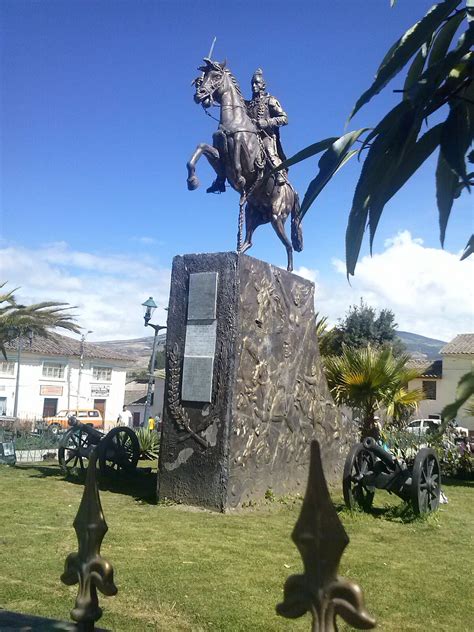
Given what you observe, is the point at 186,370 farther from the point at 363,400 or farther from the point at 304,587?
the point at 304,587

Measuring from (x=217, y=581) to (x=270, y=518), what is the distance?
3.15 meters

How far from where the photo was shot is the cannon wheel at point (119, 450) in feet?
36.8

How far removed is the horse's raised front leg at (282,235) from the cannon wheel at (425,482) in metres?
4.51

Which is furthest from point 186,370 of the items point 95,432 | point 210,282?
point 95,432

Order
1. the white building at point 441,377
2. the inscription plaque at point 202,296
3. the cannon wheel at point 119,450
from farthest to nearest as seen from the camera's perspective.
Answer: the white building at point 441,377 < the cannon wheel at point 119,450 < the inscription plaque at point 202,296

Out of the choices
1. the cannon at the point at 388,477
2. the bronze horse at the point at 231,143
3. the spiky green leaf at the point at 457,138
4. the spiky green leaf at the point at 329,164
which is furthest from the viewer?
the bronze horse at the point at 231,143

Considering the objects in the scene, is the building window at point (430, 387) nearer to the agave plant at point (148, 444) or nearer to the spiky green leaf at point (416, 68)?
the agave plant at point (148, 444)

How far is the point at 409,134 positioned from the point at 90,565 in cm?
173

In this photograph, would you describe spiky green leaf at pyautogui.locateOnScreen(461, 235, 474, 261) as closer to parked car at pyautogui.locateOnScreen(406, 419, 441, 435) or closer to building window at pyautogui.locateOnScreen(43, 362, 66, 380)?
parked car at pyautogui.locateOnScreen(406, 419, 441, 435)

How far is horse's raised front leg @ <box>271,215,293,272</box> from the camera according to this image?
1162 cm

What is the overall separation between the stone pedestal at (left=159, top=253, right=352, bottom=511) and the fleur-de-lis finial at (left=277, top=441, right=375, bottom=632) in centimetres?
713

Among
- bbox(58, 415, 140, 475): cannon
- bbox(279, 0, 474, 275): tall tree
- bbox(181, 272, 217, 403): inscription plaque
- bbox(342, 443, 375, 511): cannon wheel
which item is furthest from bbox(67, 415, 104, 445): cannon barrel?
bbox(279, 0, 474, 275): tall tree

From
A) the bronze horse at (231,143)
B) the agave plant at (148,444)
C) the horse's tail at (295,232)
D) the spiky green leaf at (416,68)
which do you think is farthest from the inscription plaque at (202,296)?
the spiky green leaf at (416,68)

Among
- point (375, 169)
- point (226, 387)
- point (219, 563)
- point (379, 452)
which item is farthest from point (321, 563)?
point (226, 387)
